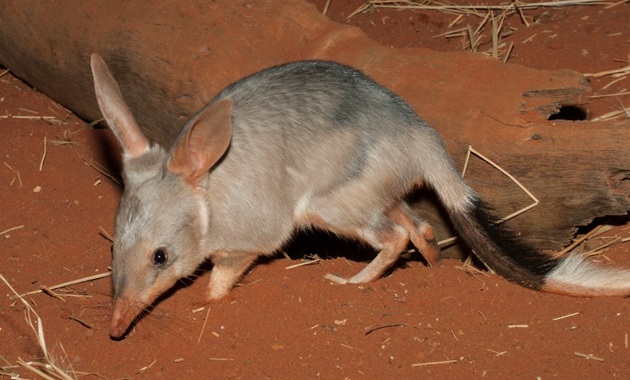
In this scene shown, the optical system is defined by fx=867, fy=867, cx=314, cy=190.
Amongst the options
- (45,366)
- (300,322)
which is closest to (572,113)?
(300,322)

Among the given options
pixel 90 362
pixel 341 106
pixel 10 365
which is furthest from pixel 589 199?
pixel 10 365

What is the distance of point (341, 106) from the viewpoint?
4.79 m

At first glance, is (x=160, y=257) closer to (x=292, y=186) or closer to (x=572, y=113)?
(x=292, y=186)

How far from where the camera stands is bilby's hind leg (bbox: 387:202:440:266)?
5180 mm

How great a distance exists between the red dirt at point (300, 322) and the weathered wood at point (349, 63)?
0.58 m

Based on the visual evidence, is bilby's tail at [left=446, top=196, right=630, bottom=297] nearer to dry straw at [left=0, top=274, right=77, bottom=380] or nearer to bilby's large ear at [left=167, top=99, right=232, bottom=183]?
bilby's large ear at [left=167, top=99, right=232, bottom=183]

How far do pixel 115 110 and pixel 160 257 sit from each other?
797 mm

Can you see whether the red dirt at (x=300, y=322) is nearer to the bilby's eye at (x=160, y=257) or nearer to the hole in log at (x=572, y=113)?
the bilby's eye at (x=160, y=257)

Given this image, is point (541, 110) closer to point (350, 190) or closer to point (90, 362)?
point (350, 190)

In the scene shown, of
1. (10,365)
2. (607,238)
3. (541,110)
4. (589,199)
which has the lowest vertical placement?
(10,365)

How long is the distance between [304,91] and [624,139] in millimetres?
1737

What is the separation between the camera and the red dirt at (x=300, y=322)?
425 cm

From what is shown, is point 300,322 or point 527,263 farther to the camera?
point 527,263

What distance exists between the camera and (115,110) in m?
4.50
